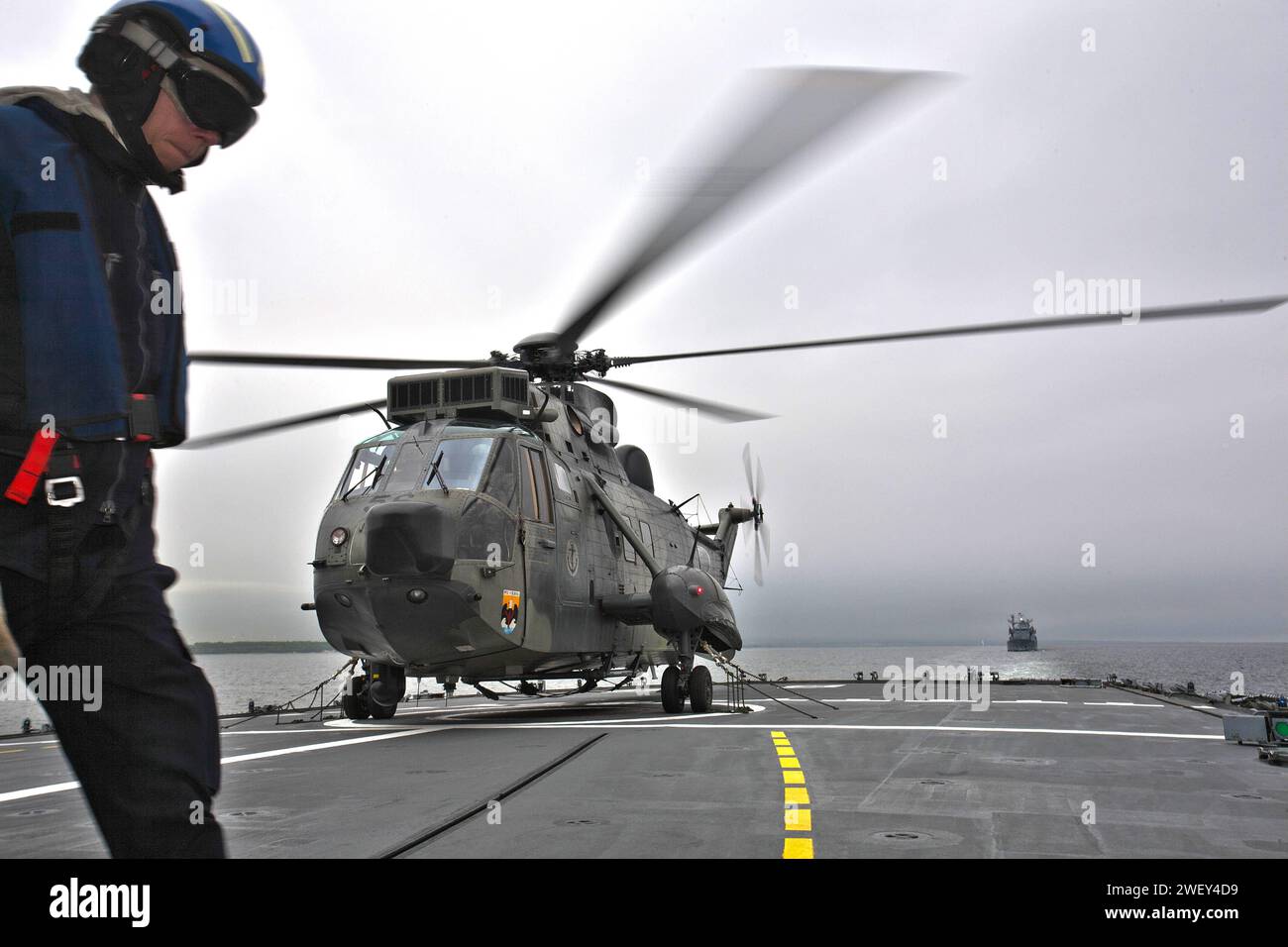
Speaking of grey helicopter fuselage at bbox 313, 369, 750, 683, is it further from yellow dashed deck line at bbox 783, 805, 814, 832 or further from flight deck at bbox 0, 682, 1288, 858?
yellow dashed deck line at bbox 783, 805, 814, 832

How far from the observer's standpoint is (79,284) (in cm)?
174

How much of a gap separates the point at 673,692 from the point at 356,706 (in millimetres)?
A: 5515

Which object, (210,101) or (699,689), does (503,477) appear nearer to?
(699,689)

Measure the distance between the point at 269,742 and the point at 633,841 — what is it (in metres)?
8.01

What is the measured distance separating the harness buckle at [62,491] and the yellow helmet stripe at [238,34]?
0.93m

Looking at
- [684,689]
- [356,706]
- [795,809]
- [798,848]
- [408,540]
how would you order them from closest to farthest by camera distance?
[798,848]
[795,809]
[408,540]
[356,706]
[684,689]

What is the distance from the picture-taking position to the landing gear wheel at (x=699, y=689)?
56.1 ft

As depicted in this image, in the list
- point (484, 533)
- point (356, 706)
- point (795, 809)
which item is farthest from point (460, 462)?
point (795, 809)

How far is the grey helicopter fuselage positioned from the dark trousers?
1009cm

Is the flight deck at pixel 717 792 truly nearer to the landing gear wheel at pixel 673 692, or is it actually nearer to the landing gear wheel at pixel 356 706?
the landing gear wheel at pixel 356 706

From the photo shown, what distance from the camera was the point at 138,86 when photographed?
6.33 ft

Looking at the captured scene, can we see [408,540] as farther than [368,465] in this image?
No

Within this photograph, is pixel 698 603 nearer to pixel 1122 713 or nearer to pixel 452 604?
pixel 452 604

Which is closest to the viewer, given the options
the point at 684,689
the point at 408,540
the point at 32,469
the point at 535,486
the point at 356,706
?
the point at 32,469
